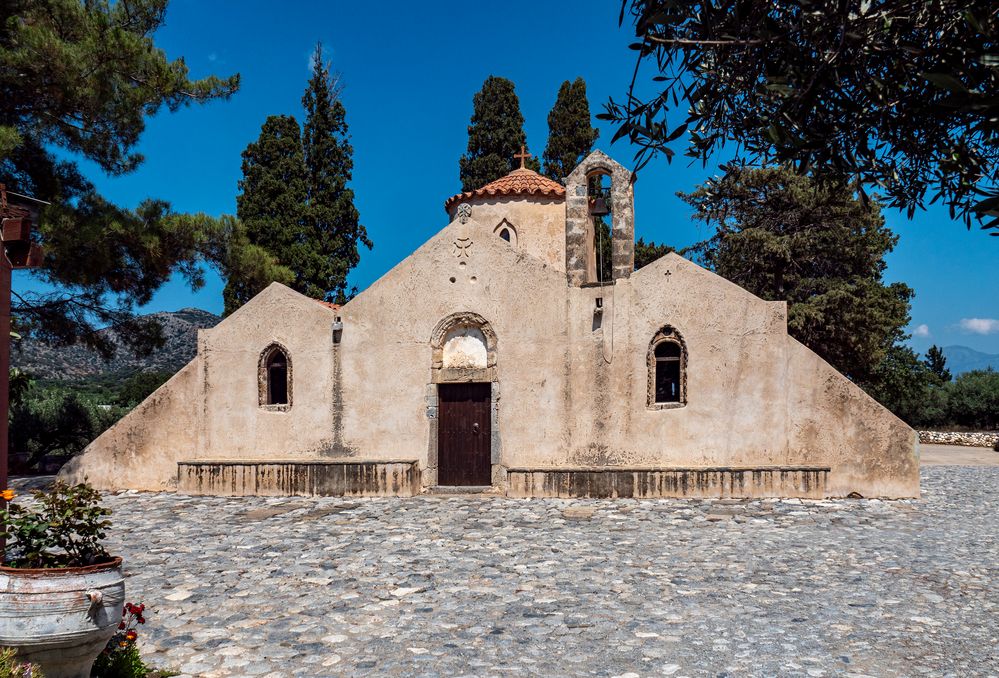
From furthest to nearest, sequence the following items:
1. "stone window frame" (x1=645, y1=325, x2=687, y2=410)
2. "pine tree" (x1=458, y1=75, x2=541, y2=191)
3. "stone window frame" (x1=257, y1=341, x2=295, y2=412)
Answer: "pine tree" (x1=458, y1=75, x2=541, y2=191) < "stone window frame" (x1=257, y1=341, x2=295, y2=412) < "stone window frame" (x1=645, y1=325, x2=687, y2=410)

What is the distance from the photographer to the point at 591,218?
53.9 ft

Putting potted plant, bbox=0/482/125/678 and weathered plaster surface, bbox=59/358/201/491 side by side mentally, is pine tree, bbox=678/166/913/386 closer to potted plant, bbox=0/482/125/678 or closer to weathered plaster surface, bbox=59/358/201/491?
weathered plaster surface, bbox=59/358/201/491

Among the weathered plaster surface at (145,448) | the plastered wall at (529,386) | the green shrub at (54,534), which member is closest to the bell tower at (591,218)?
the plastered wall at (529,386)

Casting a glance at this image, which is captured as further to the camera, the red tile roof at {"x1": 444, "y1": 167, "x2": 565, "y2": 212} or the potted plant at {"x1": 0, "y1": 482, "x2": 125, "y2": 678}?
the red tile roof at {"x1": 444, "y1": 167, "x2": 565, "y2": 212}

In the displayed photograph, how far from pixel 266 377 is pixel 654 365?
324 inches

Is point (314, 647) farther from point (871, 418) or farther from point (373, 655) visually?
point (871, 418)

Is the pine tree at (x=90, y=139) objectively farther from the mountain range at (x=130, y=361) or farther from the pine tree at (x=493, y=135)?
the mountain range at (x=130, y=361)

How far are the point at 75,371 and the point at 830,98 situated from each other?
182 ft

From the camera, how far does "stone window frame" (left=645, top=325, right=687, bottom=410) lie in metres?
15.1

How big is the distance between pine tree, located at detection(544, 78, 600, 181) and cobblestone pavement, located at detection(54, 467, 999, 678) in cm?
1908

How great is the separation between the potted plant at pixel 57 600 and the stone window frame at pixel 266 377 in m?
11.3

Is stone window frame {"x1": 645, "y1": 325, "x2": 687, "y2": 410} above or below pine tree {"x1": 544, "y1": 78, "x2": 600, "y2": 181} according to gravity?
below

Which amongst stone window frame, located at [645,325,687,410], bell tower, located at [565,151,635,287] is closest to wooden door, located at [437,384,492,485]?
bell tower, located at [565,151,635,287]

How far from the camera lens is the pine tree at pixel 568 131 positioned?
29703 mm
